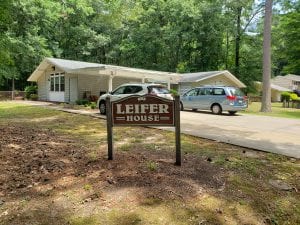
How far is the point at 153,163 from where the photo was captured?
5.34m

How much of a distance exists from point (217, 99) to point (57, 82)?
13.3 metres

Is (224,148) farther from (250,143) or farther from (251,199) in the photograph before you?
(251,199)

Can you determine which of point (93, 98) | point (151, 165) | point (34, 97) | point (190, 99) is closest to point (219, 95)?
point (190, 99)

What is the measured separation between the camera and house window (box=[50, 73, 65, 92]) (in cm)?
2430

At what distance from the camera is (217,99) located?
1739cm

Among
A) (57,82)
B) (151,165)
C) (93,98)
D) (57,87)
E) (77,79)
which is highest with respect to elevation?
(77,79)

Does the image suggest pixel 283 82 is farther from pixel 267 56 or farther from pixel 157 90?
pixel 157 90

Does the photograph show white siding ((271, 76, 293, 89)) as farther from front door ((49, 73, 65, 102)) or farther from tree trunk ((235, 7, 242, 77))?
front door ((49, 73, 65, 102))

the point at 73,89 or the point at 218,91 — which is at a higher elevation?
the point at 73,89

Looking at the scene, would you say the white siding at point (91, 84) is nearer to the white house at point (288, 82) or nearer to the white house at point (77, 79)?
the white house at point (77, 79)

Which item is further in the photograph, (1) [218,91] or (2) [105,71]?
(2) [105,71]

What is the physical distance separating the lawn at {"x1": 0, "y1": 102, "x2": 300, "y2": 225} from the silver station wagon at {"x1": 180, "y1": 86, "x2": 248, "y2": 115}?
1027cm

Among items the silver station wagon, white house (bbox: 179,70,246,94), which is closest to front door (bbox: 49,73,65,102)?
white house (bbox: 179,70,246,94)

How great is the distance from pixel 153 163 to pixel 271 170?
2.04 meters
